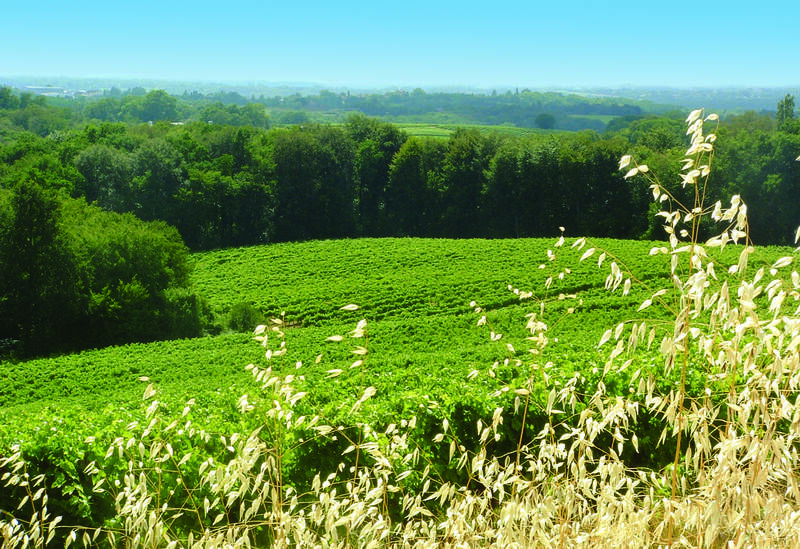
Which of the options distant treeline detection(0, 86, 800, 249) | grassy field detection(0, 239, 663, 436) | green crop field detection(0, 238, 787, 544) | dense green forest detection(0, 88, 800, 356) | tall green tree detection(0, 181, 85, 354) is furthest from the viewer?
distant treeline detection(0, 86, 800, 249)

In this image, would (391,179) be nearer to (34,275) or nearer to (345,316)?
(345,316)

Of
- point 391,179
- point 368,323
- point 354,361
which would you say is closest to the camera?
point 354,361

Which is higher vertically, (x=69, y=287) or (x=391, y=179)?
(x=391, y=179)

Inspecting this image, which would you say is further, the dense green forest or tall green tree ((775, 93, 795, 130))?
tall green tree ((775, 93, 795, 130))

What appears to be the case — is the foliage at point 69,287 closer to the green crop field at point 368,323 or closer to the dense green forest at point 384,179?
the green crop field at point 368,323

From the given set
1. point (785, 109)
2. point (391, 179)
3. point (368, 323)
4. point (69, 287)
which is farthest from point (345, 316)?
point (785, 109)

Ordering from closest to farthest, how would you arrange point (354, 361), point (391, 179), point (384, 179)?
point (354, 361), point (391, 179), point (384, 179)

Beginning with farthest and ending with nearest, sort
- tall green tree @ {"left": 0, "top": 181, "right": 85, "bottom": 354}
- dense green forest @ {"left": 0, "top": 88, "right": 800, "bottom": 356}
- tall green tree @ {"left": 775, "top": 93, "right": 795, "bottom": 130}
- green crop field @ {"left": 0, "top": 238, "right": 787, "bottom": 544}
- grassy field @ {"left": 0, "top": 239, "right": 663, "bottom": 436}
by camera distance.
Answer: tall green tree @ {"left": 775, "top": 93, "right": 795, "bottom": 130}
dense green forest @ {"left": 0, "top": 88, "right": 800, "bottom": 356}
tall green tree @ {"left": 0, "top": 181, "right": 85, "bottom": 354}
grassy field @ {"left": 0, "top": 239, "right": 663, "bottom": 436}
green crop field @ {"left": 0, "top": 238, "right": 787, "bottom": 544}

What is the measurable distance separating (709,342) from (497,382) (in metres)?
4.44

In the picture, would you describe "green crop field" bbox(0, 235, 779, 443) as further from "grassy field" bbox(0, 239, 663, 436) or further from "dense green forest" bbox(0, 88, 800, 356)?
"dense green forest" bbox(0, 88, 800, 356)

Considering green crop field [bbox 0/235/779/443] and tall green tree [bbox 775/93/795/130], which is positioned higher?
tall green tree [bbox 775/93/795/130]

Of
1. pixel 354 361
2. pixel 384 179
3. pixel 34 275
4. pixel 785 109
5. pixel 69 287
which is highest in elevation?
pixel 785 109

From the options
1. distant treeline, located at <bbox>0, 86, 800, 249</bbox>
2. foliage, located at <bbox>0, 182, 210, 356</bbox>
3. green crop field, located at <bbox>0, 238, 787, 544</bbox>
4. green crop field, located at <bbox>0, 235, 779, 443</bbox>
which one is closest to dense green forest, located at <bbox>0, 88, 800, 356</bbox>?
distant treeline, located at <bbox>0, 86, 800, 249</bbox>

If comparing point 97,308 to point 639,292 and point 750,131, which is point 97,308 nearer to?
point 639,292
